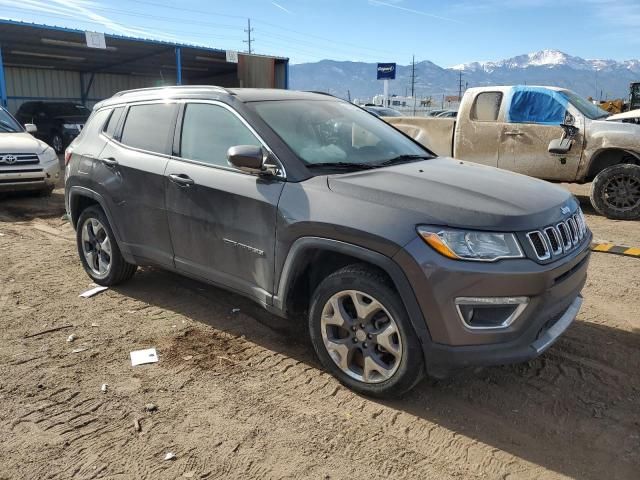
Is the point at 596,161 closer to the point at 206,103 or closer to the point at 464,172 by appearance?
the point at 464,172

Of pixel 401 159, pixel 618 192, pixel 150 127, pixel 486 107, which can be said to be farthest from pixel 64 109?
pixel 401 159

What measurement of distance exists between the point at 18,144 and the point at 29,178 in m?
0.59

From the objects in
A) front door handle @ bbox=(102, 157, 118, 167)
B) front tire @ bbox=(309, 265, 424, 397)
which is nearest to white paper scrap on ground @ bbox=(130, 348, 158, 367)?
front tire @ bbox=(309, 265, 424, 397)

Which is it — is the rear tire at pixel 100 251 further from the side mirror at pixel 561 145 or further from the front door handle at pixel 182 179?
the side mirror at pixel 561 145

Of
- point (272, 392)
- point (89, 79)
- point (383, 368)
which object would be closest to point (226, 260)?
point (272, 392)

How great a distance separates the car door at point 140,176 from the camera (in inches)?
163

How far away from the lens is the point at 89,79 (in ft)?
98.5

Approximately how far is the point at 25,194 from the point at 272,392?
9003 millimetres

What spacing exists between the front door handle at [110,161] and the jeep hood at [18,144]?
537 centimetres

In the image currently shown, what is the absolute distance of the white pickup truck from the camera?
25.5 feet

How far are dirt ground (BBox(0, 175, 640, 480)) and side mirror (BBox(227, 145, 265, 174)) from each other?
1.33 meters

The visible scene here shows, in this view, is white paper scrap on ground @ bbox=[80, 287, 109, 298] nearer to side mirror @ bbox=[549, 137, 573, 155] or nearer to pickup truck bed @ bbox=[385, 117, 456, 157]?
pickup truck bed @ bbox=[385, 117, 456, 157]

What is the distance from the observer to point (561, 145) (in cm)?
795

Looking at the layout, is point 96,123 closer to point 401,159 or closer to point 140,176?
point 140,176
